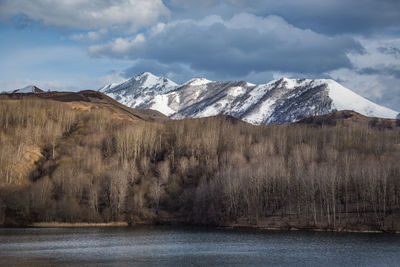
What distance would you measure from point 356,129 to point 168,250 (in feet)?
443

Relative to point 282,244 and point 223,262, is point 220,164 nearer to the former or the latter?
point 282,244

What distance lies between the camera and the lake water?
58031mm

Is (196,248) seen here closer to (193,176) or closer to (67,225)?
(67,225)

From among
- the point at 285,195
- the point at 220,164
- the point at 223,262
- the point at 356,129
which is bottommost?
the point at 223,262

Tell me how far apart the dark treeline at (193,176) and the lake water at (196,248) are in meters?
14.9

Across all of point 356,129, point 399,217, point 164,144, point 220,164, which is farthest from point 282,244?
point 356,129

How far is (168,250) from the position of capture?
68.8m

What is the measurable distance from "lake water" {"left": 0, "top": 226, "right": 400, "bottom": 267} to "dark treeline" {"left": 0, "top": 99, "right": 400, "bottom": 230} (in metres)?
14.9

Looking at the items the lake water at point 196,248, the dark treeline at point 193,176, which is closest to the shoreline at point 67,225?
the dark treeline at point 193,176

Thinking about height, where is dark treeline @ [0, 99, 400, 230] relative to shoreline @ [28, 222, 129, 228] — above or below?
above

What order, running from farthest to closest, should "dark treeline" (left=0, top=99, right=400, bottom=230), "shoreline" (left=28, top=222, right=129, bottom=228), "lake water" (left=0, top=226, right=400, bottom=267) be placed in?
1. "shoreline" (left=28, top=222, right=129, bottom=228)
2. "dark treeline" (left=0, top=99, right=400, bottom=230)
3. "lake water" (left=0, top=226, right=400, bottom=267)

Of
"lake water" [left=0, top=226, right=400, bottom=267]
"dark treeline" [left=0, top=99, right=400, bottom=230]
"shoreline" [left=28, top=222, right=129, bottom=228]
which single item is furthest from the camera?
"shoreline" [left=28, top=222, right=129, bottom=228]

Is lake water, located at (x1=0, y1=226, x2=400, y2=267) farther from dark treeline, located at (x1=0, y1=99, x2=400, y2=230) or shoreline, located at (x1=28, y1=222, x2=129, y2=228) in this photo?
dark treeline, located at (x1=0, y1=99, x2=400, y2=230)

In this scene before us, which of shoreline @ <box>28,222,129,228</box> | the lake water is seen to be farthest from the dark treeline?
the lake water
